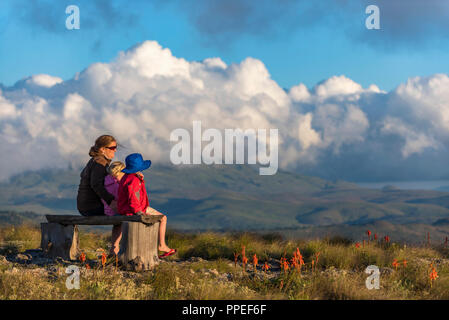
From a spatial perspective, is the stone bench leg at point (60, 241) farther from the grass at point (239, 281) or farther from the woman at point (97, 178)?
the grass at point (239, 281)

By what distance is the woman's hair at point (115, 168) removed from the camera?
34.9 ft

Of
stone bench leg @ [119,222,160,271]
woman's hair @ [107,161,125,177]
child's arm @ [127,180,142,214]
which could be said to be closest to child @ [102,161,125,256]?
woman's hair @ [107,161,125,177]

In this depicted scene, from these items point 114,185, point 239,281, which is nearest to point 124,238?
point 114,185

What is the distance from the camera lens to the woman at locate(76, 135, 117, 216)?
10727mm

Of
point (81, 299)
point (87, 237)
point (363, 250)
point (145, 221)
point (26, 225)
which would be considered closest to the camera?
point (81, 299)

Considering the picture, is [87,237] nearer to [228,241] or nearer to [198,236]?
[198,236]

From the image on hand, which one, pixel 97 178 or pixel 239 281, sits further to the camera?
pixel 97 178

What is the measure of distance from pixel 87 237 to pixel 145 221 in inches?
234

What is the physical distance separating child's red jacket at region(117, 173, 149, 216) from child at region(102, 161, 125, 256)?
468mm

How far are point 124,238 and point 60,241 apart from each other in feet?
7.05

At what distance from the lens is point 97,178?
10703mm

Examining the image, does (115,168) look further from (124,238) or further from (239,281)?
(239,281)

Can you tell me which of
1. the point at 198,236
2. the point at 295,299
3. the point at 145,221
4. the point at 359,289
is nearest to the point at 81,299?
the point at 145,221

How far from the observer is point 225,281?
30.4 ft
